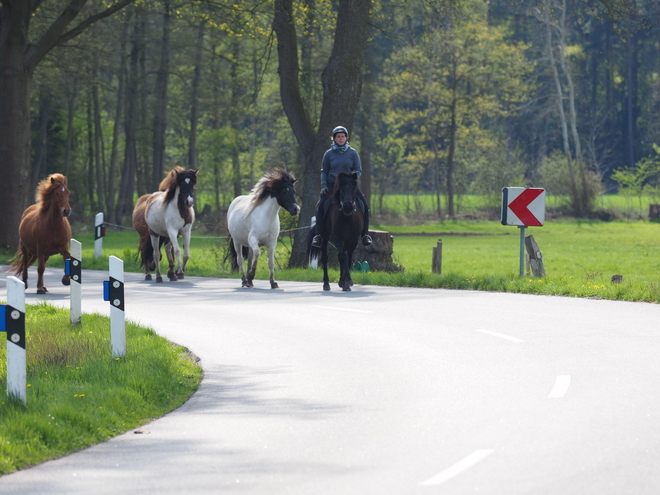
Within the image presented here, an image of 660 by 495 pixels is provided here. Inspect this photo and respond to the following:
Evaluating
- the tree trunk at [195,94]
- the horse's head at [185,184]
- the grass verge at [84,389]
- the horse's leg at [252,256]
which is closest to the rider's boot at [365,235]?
the horse's leg at [252,256]

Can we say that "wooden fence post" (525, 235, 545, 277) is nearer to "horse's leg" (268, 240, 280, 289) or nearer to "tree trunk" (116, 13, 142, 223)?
"horse's leg" (268, 240, 280, 289)

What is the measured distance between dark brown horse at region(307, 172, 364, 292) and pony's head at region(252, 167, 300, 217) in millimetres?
859

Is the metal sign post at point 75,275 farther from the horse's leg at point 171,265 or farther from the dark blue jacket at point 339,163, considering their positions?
the horse's leg at point 171,265

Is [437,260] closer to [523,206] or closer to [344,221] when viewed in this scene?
[523,206]

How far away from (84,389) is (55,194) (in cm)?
1039

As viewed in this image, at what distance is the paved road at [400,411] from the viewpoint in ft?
20.3

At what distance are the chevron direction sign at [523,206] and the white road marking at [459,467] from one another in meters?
13.4

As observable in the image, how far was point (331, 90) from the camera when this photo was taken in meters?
24.8

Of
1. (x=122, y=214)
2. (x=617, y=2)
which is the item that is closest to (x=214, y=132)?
(x=122, y=214)

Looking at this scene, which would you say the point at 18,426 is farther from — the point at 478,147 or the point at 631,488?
the point at 478,147

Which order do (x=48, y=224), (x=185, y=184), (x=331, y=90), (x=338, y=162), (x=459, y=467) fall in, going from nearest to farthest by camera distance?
(x=459, y=467) < (x=338, y=162) < (x=48, y=224) < (x=185, y=184) < (x=331, y=90)

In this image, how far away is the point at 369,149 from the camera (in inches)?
2272

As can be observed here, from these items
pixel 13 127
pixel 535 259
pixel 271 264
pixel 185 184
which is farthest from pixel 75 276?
pixel 13 127

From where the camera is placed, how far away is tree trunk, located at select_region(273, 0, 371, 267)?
2470 cm
